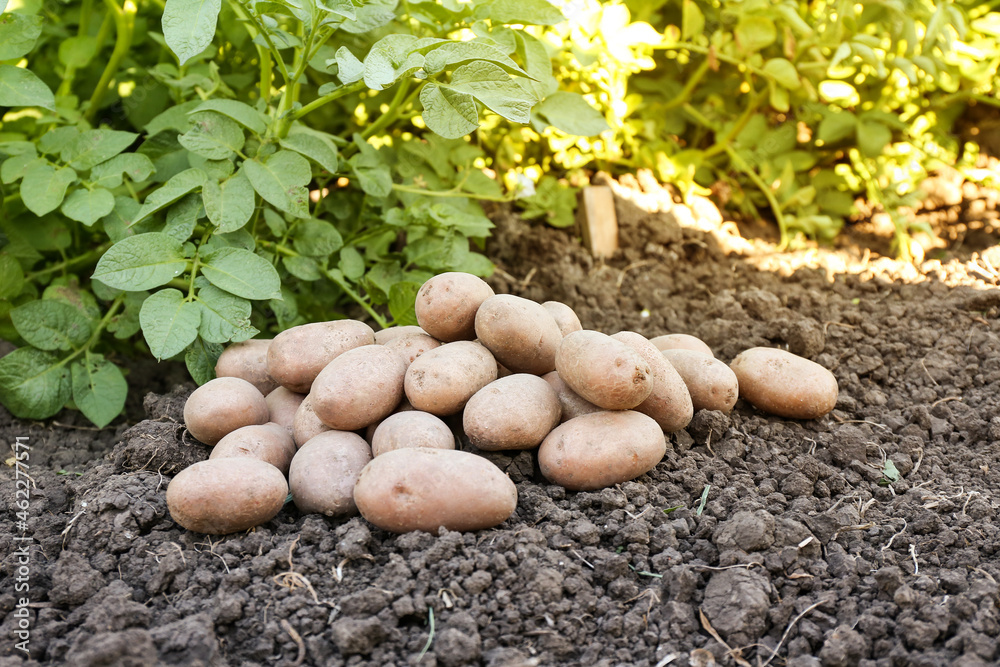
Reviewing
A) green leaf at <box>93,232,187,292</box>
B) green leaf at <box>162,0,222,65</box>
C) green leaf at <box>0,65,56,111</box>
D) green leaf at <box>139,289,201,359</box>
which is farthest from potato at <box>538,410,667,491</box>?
green leaf at <box>0,65,56,111</box>

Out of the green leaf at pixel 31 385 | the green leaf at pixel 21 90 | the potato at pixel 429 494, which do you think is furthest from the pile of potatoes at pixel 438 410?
the green leaf at pixel 21 90

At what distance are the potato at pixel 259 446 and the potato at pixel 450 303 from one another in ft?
1.40

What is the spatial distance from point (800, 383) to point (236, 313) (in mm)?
1417

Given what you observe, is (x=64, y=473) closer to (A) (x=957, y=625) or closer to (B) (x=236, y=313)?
(B) (x=236, y=313)

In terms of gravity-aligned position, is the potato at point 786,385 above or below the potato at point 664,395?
below

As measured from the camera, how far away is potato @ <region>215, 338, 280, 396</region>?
6.25 ft

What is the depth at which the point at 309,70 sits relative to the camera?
8.27ft

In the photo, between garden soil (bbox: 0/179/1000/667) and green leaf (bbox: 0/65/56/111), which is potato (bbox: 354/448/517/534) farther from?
green leaf (bbox: 0/65/56/111)

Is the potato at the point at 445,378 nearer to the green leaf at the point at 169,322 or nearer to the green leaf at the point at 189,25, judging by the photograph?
the green leaf at the point at 169,322

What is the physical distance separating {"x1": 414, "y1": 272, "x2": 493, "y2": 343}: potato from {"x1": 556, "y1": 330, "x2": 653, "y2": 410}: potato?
0.29m

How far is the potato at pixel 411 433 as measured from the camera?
61.1 inches

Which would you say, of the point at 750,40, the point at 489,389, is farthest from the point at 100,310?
the point at 750,40

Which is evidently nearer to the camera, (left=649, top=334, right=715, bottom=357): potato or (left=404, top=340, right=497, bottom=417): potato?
(left=404, top=340, right=497, bottom=417): potato

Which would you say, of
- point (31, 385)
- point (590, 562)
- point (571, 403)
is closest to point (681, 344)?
point (571, 403)
